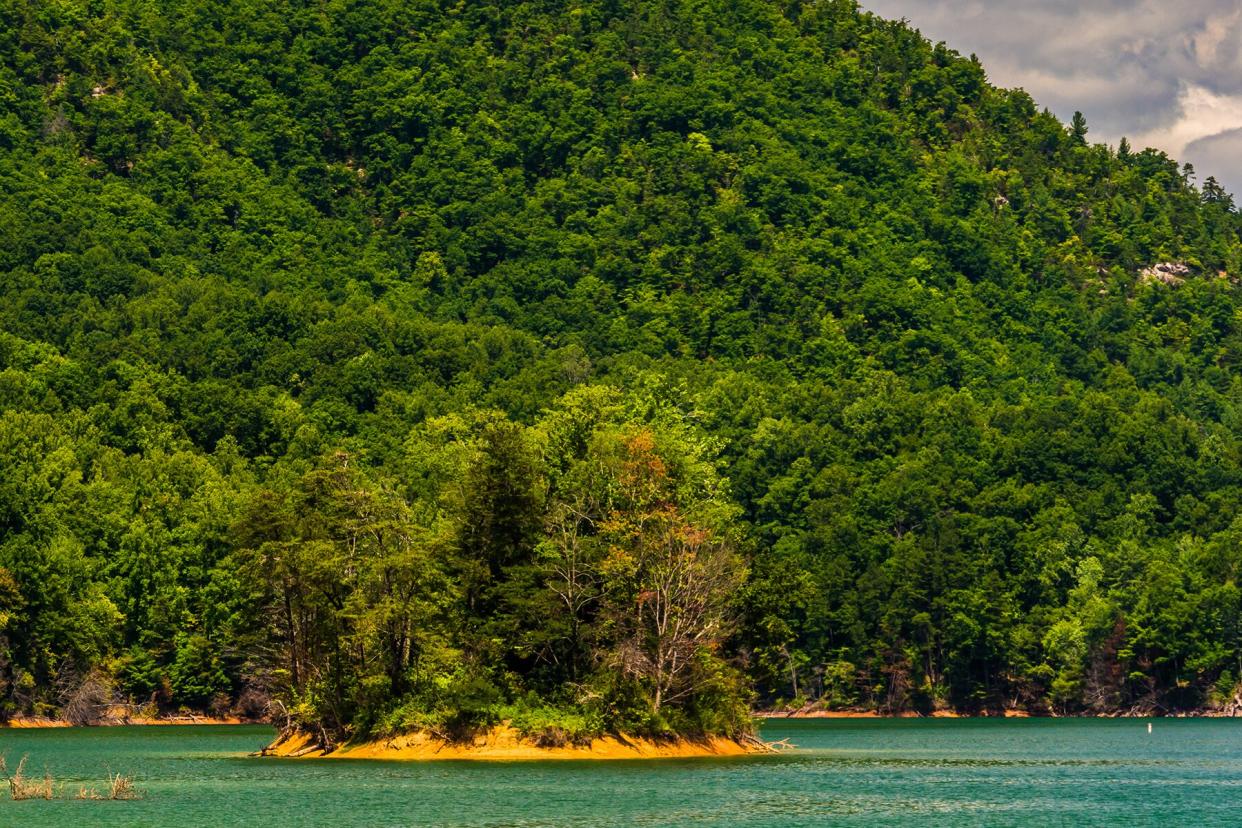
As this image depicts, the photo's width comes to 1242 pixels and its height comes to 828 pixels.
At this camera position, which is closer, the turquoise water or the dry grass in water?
the turquoise water

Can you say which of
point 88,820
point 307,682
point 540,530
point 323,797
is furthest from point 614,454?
point 88,820

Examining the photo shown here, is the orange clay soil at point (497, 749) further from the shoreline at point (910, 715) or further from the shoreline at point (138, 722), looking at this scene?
the shoreline at point (910, 715)

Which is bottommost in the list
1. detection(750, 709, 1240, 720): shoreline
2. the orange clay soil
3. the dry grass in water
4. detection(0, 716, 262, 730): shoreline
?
the dry grass in water

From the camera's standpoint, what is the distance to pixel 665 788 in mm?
85125

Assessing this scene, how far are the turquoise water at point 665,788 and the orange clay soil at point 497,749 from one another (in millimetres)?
2091

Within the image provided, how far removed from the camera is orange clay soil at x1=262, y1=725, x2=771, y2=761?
99.6m

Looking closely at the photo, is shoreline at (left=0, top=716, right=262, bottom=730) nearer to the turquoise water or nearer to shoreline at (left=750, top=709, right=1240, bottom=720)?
the turquoise water

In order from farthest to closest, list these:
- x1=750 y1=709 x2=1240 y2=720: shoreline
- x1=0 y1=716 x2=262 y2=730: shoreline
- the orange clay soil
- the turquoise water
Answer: x1=750 y1=709 x2=1240 y2=720: shoreline → x1=0 y1=716 x2=262 y2=730: shoreline → the orange clay soil → the turquoise water

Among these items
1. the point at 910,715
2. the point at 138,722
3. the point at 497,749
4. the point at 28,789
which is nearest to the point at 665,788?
the point at 497,749

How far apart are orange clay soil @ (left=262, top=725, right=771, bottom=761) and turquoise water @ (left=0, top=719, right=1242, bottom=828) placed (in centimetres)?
209

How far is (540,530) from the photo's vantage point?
103188mm

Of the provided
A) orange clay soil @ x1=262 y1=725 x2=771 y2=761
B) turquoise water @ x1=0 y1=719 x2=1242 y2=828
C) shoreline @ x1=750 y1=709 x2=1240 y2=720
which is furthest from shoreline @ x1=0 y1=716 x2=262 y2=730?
shoreline @ x1=750 y1=709 x2=1240 y2=720

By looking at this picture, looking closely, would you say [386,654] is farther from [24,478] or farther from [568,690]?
[24,478]

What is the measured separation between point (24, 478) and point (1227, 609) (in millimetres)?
94903
